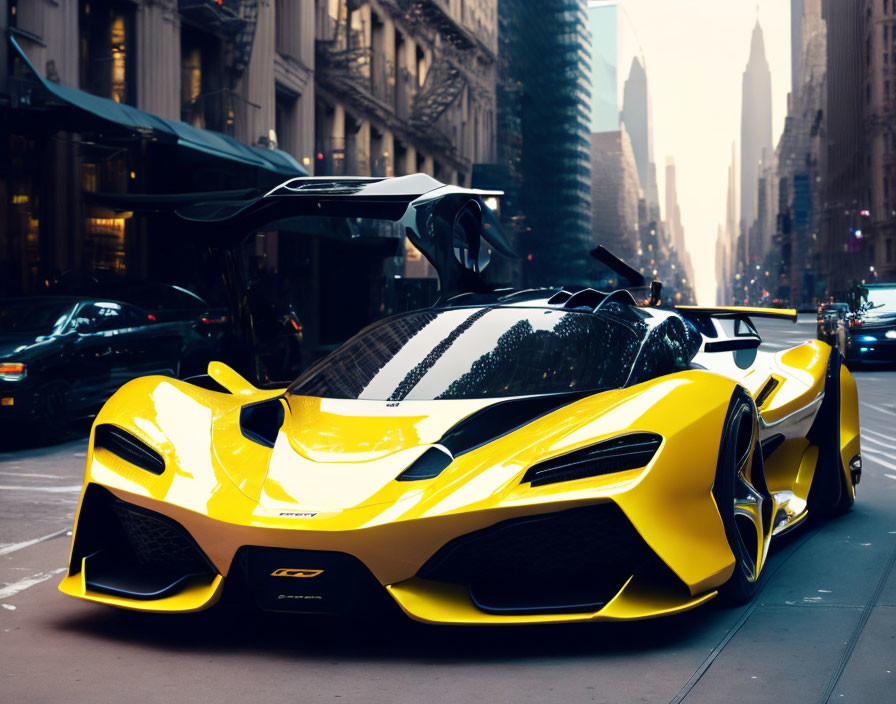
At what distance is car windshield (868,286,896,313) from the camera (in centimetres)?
2097

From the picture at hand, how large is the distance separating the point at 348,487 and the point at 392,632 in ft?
2.09

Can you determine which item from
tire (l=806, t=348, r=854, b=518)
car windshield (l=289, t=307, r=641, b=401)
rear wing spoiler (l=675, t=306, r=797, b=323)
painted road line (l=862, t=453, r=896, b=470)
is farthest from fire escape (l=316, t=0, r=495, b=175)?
car windshield (l=289, t=307, r=641, b=401)

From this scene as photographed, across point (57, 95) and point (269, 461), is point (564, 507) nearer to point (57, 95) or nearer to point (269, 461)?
point (269, 461)

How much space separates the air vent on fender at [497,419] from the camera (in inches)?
161

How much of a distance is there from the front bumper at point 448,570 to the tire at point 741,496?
1.23 feet

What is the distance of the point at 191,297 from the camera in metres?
14.3

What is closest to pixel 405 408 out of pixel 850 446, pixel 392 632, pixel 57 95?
pixel 392 632

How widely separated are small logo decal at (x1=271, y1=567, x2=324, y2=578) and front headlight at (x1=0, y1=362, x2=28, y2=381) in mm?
7640

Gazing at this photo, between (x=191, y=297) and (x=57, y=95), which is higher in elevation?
(x=57, y=95)

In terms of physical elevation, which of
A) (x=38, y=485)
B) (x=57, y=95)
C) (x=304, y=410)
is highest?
(x=57, y=95)

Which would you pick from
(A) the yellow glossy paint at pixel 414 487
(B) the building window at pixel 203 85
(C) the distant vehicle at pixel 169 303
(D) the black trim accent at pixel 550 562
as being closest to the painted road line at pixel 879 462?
(A) the yellow glossy paint at pixel 414 487

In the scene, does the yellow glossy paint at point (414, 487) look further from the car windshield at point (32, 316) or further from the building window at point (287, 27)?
the building window at point (287, 27)

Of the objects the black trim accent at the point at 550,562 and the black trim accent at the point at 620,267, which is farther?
the black trim accent at the point at 620,267

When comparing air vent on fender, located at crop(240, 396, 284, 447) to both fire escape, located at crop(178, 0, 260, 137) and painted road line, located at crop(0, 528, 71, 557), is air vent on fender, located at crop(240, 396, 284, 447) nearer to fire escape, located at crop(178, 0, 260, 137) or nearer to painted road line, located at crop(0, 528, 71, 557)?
painted road line, located at crop(0, 528, 71, 557)
